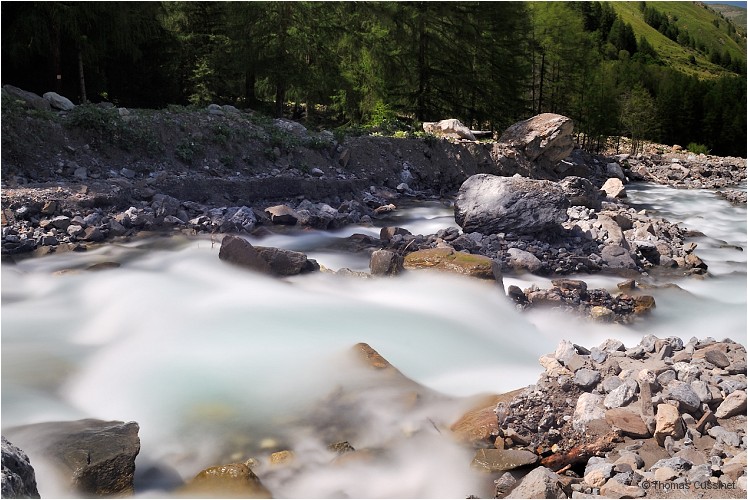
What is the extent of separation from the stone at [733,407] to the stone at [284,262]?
6737 millimetres

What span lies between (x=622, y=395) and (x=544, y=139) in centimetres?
1991

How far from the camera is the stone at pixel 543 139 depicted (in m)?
23.8

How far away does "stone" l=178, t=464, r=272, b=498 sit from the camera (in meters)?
4.64

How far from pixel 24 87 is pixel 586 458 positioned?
2444 cm

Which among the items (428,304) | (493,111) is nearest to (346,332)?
(428,304)

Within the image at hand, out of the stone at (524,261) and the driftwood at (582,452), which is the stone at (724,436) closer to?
the driftwood at (582,452)

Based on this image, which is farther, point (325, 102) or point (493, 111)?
point (493, 111)

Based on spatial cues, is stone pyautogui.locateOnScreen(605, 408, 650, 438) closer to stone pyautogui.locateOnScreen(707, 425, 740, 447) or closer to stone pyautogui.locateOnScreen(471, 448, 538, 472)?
stone pyautogui.locateOnScreen(707, 425, 740, 447)

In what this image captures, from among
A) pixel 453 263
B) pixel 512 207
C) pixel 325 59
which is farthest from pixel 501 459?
pixel 325 59

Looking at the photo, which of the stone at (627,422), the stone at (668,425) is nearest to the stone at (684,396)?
the stone at (668,425)

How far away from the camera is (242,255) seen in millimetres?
10336

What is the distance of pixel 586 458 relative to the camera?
195 inches

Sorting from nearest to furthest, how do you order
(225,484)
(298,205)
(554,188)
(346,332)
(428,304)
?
(225,484), (346,332), (428,304), (554,188), (298,205)

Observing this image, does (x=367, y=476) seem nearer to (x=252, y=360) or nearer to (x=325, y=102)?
(x=252, y=360)
